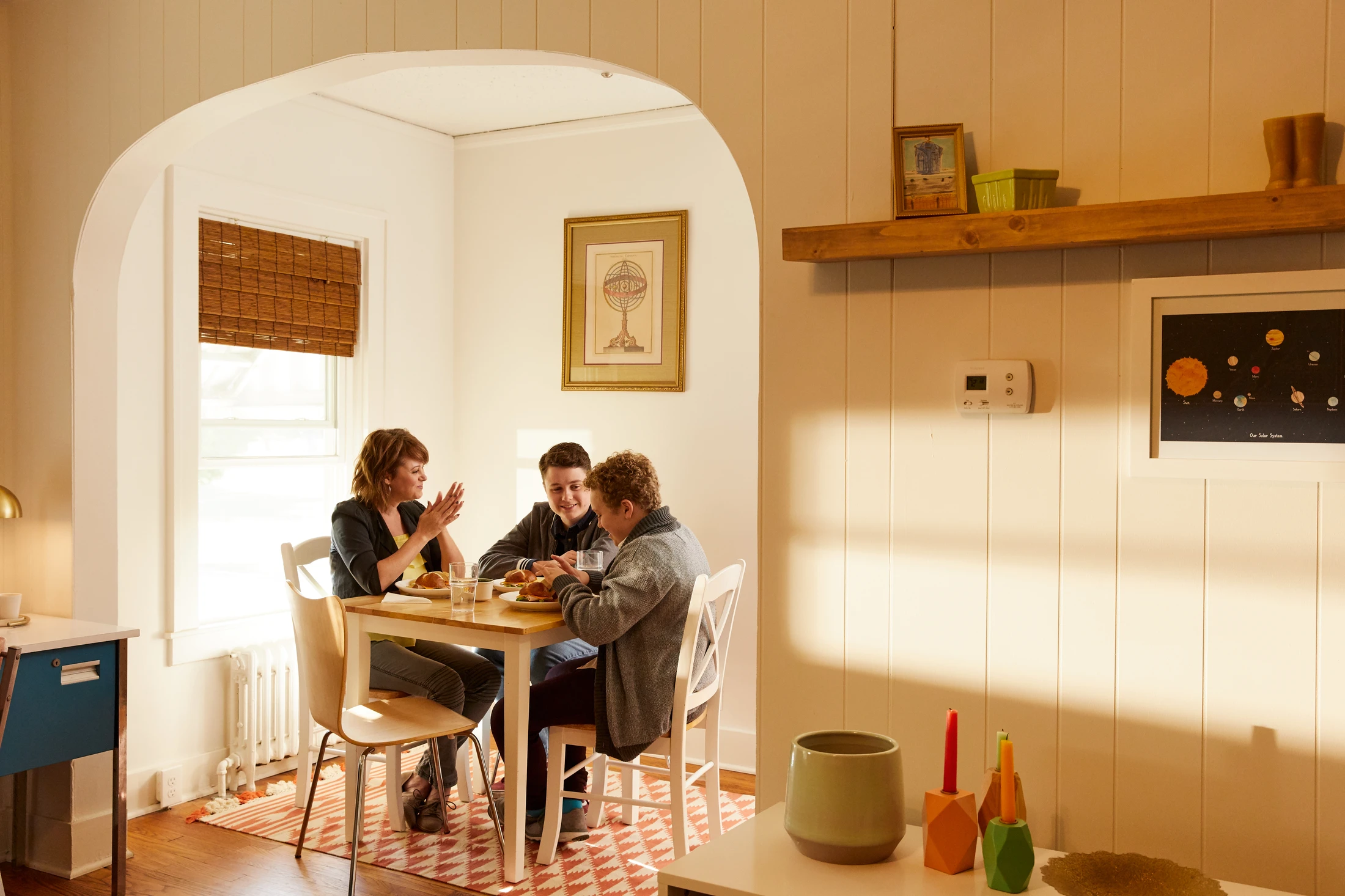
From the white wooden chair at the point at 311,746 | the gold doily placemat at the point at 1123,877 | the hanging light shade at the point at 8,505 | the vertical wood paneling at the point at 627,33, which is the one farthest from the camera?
the white wooden chair at the point at 311,746

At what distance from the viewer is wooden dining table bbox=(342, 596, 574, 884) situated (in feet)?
9.81

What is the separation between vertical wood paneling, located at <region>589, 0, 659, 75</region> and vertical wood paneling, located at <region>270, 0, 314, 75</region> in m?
0.84

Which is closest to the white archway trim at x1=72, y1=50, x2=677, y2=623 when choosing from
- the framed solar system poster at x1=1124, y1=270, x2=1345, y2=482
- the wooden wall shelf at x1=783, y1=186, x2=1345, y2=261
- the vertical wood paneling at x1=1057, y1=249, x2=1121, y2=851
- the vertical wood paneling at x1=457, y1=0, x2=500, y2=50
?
the vertical wood paneling at x1=457, y1=0, x2=500, y2=50

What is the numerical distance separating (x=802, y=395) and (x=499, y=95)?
2.83 meters

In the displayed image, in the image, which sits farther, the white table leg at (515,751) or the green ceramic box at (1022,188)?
the white table leg at (515,751)

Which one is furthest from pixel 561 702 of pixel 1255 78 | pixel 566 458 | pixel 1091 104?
pixel 1255 78

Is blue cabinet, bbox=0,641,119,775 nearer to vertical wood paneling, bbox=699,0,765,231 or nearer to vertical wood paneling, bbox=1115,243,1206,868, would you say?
vertical wood paneling, bbox=699,0,765,231

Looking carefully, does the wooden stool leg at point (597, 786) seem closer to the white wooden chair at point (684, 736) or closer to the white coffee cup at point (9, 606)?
the white wooden chair at point (684, 736)

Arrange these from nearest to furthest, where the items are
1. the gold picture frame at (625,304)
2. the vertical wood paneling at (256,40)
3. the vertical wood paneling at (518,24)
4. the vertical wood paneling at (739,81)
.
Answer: the vertical wood paneling at (739,81) → the vertical wood paneling at (518,24) → the vertical wood paneling at (256,40) → the gold picture frame at (625,304)

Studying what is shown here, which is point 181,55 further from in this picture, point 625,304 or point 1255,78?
point 1255,78

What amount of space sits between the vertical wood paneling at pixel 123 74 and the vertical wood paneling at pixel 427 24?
101 centimetres

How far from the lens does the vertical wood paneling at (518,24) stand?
2.25m

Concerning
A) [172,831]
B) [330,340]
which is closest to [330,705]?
[172,831]

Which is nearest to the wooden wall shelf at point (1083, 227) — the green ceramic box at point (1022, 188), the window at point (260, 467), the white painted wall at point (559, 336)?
the green ceramic box at point (1022, 188)
